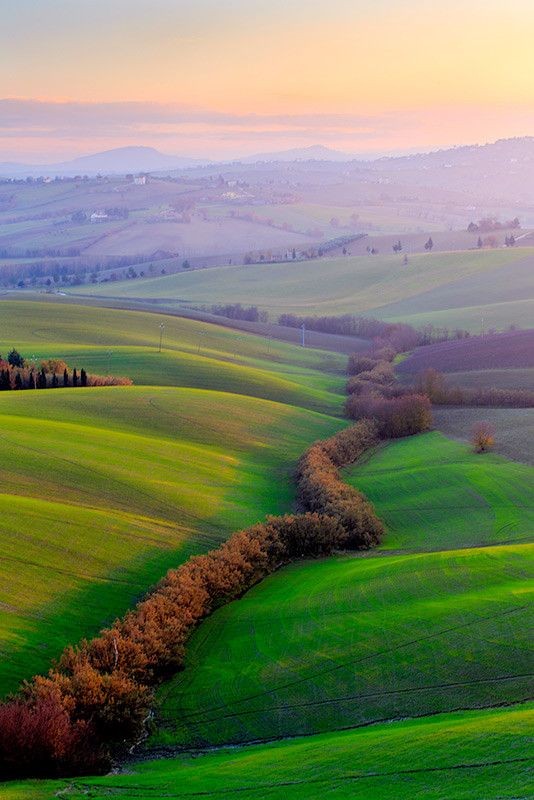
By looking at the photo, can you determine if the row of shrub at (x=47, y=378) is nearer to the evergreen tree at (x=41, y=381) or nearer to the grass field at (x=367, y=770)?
the evergreen tree at (x=41, y=381)

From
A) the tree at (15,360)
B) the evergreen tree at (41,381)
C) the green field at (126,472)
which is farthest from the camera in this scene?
the tree at (15,360)

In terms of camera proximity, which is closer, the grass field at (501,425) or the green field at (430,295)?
the grass field at (501,425)

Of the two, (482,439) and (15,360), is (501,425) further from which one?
(15,360)

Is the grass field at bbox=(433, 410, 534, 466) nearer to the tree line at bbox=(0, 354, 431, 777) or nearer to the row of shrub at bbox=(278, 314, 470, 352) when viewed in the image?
the tree line at bbox=(0, 354, 431, 777)

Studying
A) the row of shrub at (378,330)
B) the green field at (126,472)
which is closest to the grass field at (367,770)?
the green field at (126,472)

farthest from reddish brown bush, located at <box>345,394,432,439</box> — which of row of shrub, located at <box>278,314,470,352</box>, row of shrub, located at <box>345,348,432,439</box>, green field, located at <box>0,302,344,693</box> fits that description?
row of shrub, located at <box>278,314,470,352</box>

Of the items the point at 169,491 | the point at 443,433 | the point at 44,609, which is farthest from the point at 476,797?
the point at 443,433

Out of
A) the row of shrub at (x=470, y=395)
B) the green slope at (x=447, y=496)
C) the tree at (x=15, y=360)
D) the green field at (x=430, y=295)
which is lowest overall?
the green slope at (x=447, y=496)

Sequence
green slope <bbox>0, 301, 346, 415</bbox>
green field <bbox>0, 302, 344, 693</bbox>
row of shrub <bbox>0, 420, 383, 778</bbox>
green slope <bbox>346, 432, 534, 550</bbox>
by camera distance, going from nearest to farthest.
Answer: row of shrub <bbox>0, 420, 383, 778</bbox>, green field <bbox>0, 302, 344, 693</bbox>, green slope <bbox>346, 432, 534, 550</bbox>, green slope <bbox>0, 301, 346, 415</bbox>

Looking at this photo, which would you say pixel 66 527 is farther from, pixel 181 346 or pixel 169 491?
pixel 181 346
